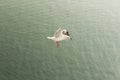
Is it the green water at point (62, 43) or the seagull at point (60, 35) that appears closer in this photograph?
the green water at point (62, 43)

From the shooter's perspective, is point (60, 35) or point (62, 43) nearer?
point (60, 35)

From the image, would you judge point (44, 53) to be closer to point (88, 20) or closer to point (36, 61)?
point (36, 61)

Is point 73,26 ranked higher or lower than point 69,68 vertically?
higher

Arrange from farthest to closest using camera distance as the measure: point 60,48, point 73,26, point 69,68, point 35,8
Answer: point 35,8 → point 73,26 → point 60,48 → point 69,68

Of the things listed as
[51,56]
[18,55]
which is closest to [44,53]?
[51,56]

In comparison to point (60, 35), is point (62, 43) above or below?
below

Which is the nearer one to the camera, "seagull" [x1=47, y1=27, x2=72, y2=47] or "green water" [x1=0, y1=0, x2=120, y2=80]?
"green water" [x1=0, y1=0, x2=120, y2=80]

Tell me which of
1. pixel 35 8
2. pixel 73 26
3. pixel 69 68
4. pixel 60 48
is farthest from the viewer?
pixel 35 8

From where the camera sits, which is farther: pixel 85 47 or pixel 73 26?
pixel 73 26
